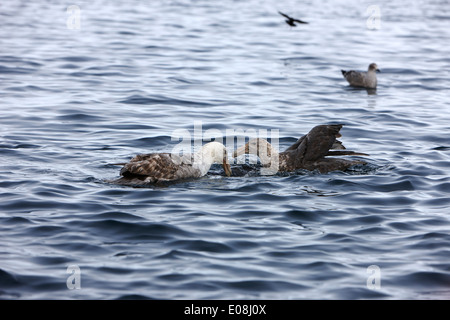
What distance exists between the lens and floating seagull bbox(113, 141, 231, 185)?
9.51 meters

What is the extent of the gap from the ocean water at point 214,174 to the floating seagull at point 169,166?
0.68ft

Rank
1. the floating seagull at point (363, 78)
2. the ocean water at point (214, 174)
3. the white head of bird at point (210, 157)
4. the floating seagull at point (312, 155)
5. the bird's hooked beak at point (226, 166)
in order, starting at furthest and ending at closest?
the floating seagull at point (363, 78) < the floating seagull at point (312, 155) < the bird's hooked beak at point (226, 166) < the white head of bird at point (210, 157) < the ocean water at point (214, 174)

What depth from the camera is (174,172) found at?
984 centimetres

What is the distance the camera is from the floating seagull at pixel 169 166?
951cm

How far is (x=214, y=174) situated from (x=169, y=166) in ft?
3.46

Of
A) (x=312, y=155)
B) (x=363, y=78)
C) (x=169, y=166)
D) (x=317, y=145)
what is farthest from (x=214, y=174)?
(x=363, y=78)

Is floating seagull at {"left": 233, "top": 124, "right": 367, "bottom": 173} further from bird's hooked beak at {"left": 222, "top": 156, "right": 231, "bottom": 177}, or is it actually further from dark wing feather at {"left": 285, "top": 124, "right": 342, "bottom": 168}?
bird's hooked beak at {"left": 222, "top": 156, "right": 231, "bottom": 177}

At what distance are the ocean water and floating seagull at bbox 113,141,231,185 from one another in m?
0.21

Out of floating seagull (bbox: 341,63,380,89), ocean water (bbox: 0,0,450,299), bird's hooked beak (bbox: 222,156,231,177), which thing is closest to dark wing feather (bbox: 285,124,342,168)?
ocean water (bbox: 0,0,450,299)

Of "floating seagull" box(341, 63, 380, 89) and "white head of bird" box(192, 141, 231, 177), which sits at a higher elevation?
"floating seagull" box(341, 63, 380, 89)

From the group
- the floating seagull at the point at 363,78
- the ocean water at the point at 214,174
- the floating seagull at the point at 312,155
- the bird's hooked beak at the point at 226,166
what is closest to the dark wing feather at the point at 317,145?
the floating seagull at the point at 312,155

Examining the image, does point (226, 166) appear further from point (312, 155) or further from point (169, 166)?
point (312, 155)

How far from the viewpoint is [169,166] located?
9750 mm

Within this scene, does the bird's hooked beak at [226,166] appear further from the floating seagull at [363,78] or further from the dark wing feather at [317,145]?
the floating seagull at [363,78]
